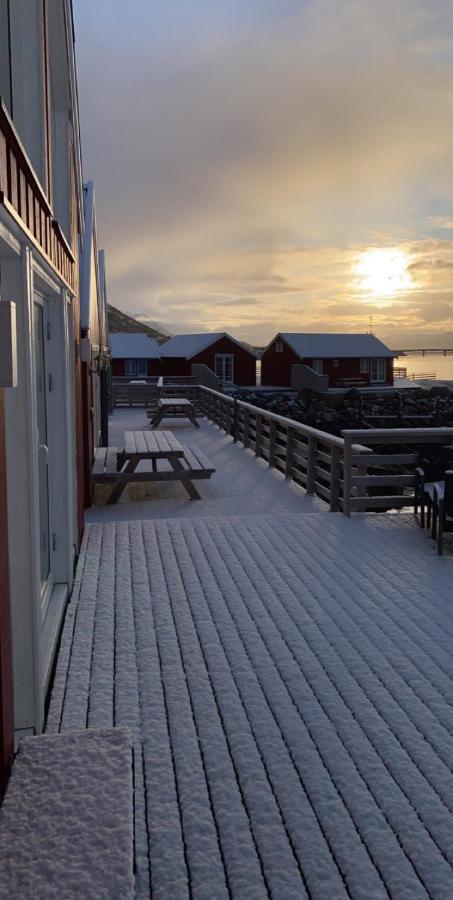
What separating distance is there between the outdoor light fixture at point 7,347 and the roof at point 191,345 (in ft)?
141

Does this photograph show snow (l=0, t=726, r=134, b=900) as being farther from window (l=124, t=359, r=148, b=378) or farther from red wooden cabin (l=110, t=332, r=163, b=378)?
window (l=124, t=359, r=148, b=378)

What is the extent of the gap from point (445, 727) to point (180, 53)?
30.6ft

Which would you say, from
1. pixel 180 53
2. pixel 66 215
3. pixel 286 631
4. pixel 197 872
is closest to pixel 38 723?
pixel 197 872

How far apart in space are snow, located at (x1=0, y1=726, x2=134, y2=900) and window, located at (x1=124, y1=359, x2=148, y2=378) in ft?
139

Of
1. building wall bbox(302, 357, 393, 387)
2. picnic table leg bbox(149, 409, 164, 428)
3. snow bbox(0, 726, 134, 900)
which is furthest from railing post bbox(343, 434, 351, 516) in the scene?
building wall bbox(302, 357, 393, 387)

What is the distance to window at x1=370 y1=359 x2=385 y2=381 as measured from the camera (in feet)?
167

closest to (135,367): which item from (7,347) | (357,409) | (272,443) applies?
(357,409)

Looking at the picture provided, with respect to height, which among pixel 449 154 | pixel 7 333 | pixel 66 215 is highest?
pixel 449 154

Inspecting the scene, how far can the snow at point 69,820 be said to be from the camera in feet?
7.36

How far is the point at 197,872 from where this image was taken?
2.55 metres

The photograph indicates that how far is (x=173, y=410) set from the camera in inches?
898

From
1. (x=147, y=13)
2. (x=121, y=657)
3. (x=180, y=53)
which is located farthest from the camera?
(x=180, y=53)

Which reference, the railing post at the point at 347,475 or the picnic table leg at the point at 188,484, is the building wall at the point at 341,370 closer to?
the picnic table leg at the point at 188,484

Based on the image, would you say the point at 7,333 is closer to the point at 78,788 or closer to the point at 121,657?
the point at 78,788
